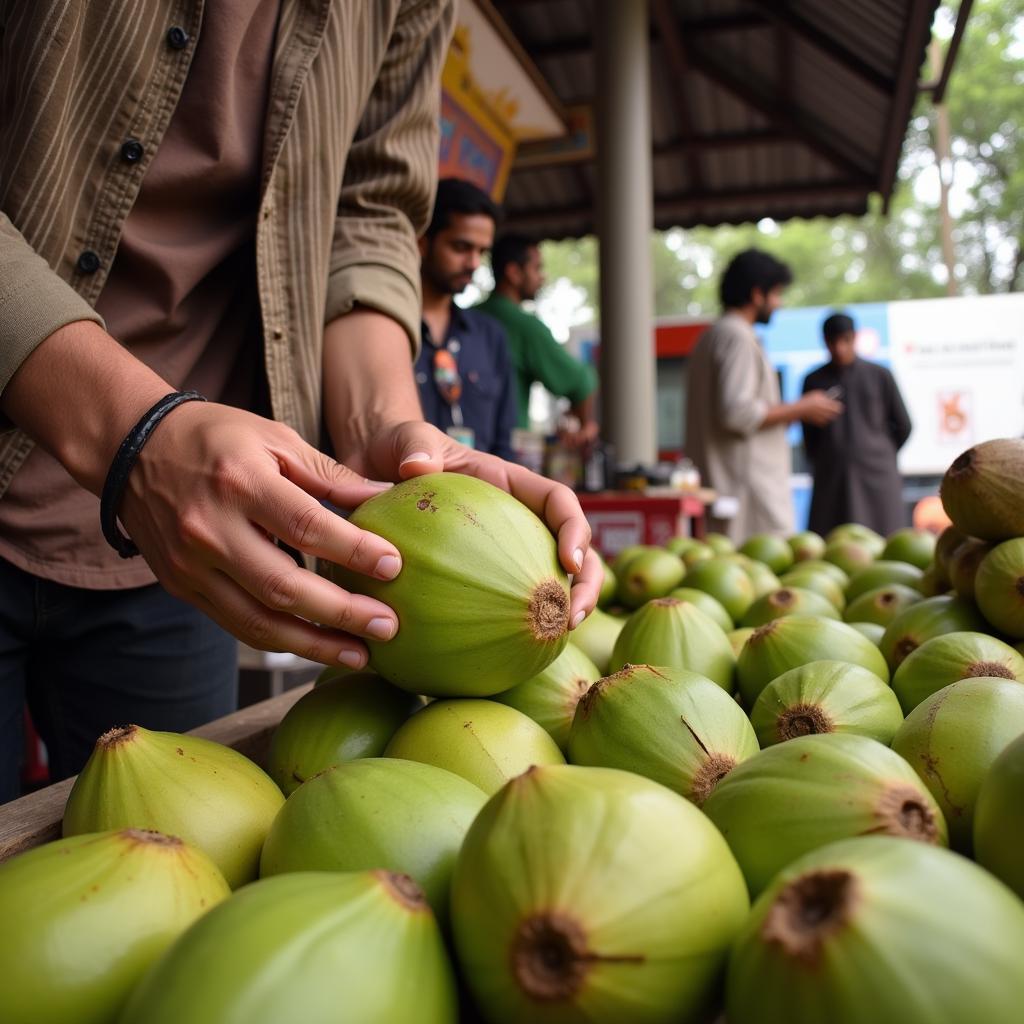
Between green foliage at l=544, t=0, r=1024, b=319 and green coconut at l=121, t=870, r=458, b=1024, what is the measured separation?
22.0 meters

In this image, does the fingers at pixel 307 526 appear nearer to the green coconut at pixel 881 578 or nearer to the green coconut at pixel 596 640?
the green coconut at pixel 596 640

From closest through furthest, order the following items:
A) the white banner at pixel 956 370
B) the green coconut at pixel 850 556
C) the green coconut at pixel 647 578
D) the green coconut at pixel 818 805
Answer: the green coconut at pixel 818 805
the green coconut at pixel 647 578
the green coconut at pixel 850 556
the white banner at pixel 956 370

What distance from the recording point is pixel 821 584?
2.19m

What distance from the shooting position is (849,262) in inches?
1414

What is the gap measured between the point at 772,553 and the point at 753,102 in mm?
7262

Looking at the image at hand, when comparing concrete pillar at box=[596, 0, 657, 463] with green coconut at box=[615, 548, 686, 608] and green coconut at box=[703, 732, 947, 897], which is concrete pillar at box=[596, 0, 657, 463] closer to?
green coconut at box=[615, 548, 686, 608]

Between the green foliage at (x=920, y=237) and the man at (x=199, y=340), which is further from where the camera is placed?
the green foliage at (x=920, y=237)

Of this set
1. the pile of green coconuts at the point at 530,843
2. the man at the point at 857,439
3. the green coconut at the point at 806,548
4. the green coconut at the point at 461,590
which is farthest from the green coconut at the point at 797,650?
the man at the point at 857,439

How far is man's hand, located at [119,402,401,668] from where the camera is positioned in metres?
1.04

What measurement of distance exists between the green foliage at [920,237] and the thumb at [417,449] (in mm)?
21128

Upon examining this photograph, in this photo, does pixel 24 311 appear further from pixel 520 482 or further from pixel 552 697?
pixel 552 697

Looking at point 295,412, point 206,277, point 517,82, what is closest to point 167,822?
point 295,412

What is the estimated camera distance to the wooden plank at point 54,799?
42.3 inches

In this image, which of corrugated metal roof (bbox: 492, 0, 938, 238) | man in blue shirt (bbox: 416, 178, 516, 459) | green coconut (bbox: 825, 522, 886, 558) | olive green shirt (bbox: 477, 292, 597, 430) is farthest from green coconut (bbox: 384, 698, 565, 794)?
corrugated metal roof (bbox: 492, 0, 938, 238)
